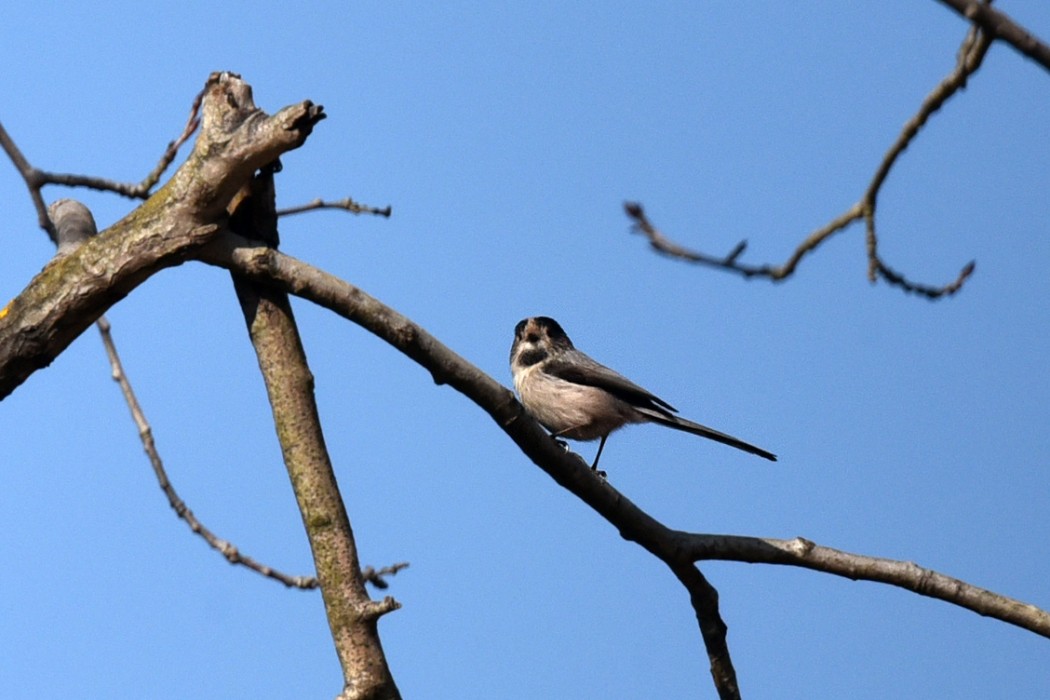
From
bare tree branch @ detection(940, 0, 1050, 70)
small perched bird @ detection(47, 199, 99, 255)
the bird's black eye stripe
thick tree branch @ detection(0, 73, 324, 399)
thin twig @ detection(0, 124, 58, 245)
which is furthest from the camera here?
the bird's black eye stripe

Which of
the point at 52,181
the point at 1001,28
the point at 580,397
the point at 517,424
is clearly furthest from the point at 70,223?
the point at 1001,28

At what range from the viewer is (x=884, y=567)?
5539 mm

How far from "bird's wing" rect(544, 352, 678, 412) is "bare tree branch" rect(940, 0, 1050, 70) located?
4869 millimetres

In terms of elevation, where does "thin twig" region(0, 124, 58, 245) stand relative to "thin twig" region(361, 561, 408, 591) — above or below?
above

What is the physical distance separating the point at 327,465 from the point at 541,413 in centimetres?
333

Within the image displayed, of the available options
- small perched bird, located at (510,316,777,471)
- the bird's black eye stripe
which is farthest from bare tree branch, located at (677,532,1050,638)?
the bird's black eye stripe

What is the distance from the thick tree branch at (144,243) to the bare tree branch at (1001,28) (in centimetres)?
270

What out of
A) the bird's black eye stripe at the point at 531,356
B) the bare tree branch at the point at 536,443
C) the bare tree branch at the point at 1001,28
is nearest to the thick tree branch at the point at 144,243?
the bare tree branch at the point at 536,443

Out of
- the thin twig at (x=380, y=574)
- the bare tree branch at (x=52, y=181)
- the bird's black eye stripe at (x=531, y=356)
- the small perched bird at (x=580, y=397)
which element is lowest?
the thin twig at (x=380, y=574)

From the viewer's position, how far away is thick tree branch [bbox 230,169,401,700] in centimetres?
498

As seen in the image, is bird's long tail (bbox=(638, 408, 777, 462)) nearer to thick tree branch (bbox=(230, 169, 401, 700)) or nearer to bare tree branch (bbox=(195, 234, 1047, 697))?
bare tree branch (bbox=(195, 234, 1047, 697))

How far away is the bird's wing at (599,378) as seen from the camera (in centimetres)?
814

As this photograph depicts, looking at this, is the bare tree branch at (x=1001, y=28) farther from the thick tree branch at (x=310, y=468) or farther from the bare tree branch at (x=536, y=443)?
the thick tree branch at (x=310, y=468)

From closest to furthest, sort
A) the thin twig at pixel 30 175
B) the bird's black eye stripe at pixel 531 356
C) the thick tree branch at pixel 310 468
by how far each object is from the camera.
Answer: the thick tree branch at pixel 310 468, the thin twig at pixel 30 175, the bird's black eye stripe at pixel 531 356
